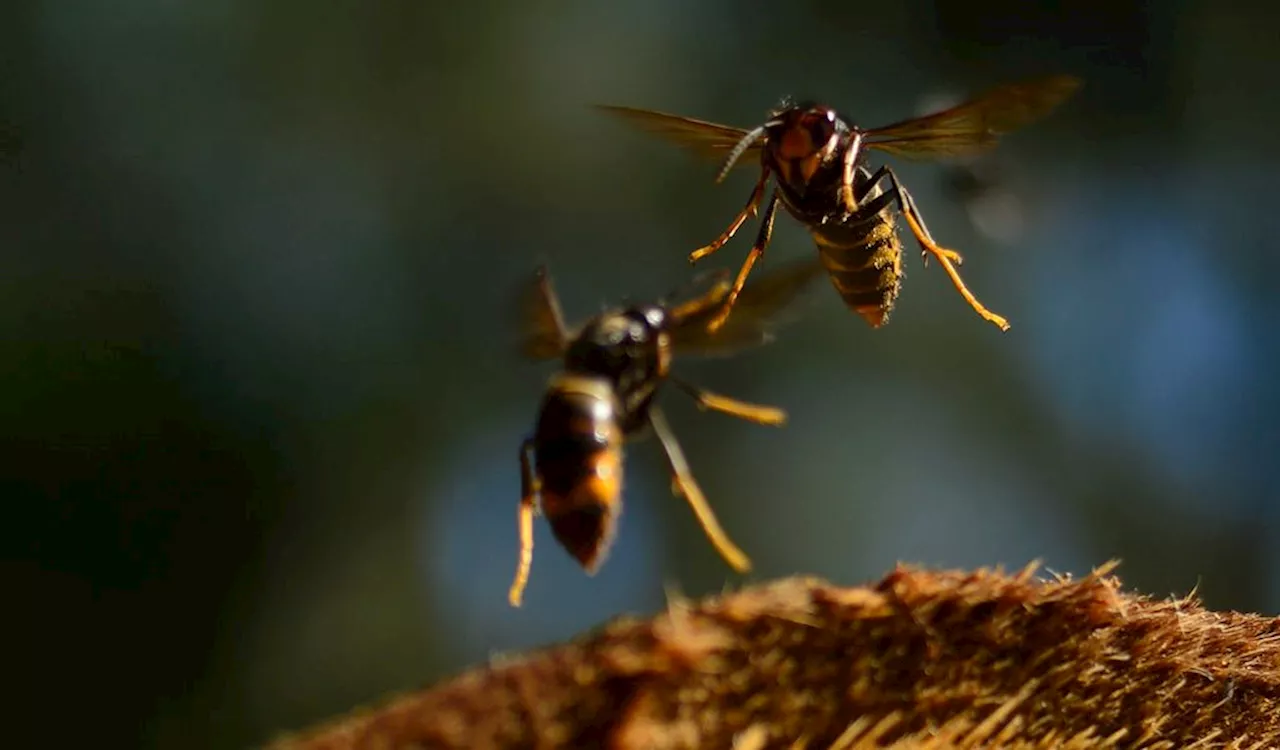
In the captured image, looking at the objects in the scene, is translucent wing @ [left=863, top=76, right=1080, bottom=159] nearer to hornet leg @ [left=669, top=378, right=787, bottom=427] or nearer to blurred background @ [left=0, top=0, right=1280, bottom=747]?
hornet leg @ [left=669, top=378, right=787, bottom=427]

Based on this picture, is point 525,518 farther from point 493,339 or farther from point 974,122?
point 493,339

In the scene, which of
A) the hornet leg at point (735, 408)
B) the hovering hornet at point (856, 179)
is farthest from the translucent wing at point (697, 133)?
the hornet leg at point (735, 408)

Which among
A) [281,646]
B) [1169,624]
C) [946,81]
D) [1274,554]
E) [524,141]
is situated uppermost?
[524,141]

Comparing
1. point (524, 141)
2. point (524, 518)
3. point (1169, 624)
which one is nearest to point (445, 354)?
point (524, 141)

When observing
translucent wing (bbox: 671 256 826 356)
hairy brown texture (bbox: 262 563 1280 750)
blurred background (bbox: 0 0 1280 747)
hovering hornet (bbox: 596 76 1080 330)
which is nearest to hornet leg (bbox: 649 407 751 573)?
translucent wing (bbox: 671 256 826 356)

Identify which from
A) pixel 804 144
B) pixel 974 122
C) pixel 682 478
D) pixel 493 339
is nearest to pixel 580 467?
pixel 682 478

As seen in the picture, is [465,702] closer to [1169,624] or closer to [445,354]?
[1169,624]

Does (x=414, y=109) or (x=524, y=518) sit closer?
(x=524, y=518)
